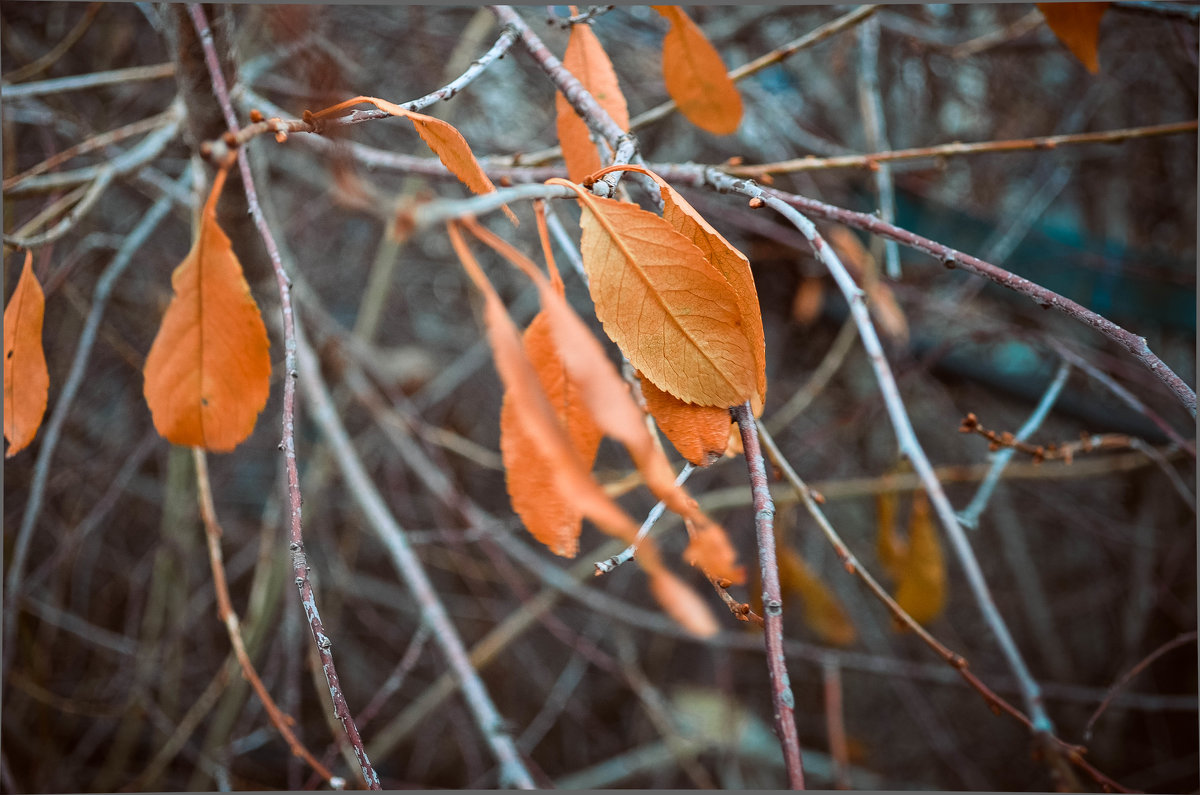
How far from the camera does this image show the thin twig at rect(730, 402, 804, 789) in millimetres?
154

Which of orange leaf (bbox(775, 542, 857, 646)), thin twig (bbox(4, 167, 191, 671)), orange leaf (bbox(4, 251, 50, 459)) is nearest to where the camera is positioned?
orange leaf (bbox(4, 251, 50, 459))

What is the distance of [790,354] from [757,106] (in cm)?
22

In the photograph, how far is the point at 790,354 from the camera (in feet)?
2.19

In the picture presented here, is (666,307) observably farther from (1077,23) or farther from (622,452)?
(622,452)

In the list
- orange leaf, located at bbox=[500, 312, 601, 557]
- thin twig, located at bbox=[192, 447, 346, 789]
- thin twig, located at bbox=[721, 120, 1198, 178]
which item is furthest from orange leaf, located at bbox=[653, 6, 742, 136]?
thin twig, located at bbox=[192, 447, 346, 789]

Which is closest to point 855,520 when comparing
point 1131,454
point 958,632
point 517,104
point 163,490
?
point 958,632

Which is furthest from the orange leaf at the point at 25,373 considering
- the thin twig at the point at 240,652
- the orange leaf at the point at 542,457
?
the orange leaf at the point at 542,457

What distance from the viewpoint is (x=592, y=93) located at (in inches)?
9.7

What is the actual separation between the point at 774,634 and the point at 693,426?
0.05m

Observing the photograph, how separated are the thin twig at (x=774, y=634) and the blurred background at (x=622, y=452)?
0.26 metres

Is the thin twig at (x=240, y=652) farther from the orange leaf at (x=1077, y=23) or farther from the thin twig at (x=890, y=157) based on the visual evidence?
the orange leaf at (x=1077, y=23)

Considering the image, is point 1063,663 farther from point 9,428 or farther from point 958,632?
point 9,428

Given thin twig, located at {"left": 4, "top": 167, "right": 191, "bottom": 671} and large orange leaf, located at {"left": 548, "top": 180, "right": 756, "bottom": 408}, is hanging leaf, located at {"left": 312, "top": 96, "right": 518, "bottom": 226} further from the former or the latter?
thin twig, located at {"left": 4, "top": 167, "right": 191, "bottom": 671}

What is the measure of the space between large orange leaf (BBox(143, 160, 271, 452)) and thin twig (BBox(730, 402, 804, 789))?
138 millimetres
